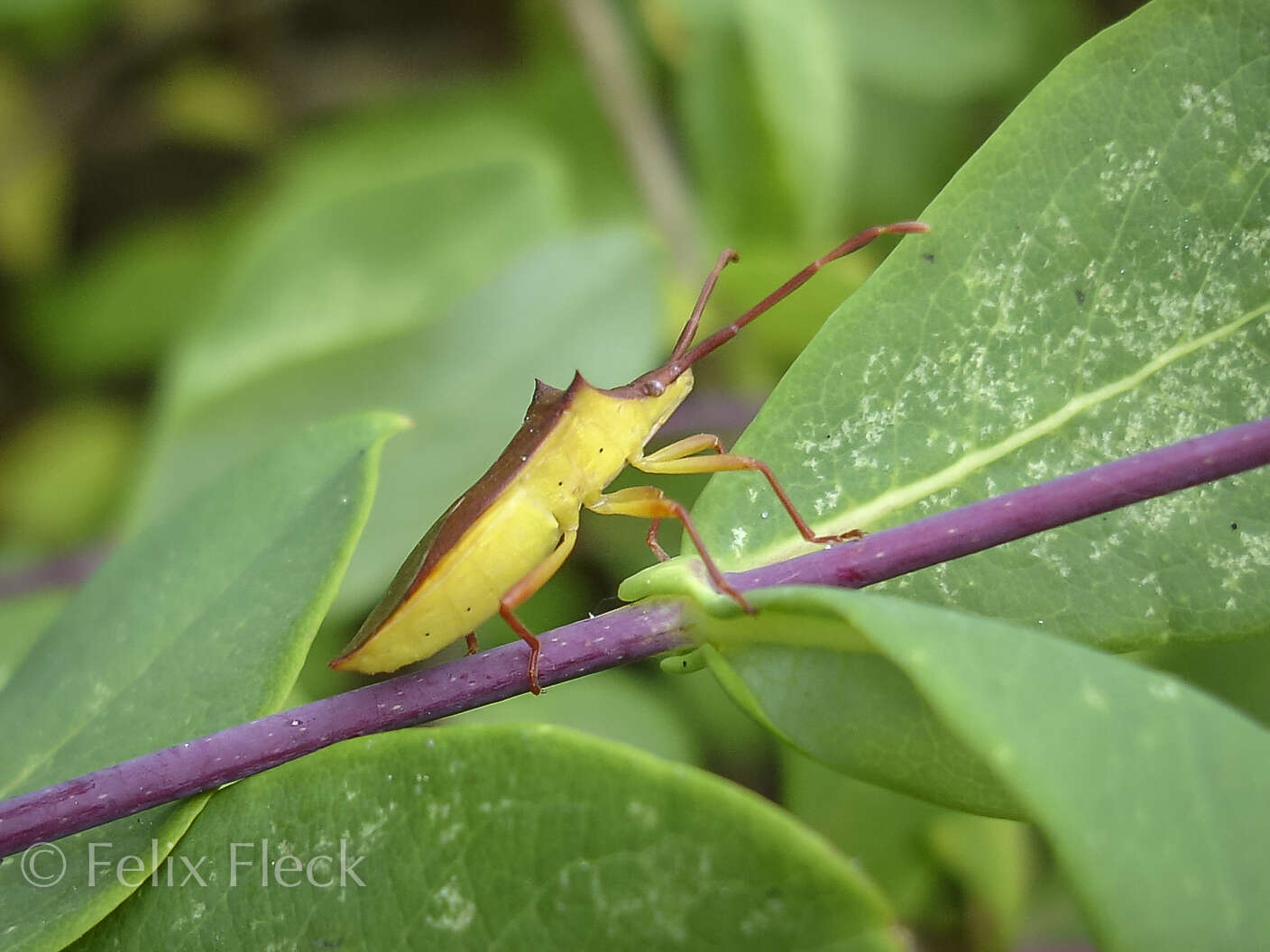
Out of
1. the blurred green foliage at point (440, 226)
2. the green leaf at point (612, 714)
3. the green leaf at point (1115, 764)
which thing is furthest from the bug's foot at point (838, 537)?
the green leaf at point (612, 714)

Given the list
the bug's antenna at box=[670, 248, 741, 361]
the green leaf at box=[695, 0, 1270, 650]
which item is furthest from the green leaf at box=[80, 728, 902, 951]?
the bug's antenna at box=[670, 248, 741, 361]

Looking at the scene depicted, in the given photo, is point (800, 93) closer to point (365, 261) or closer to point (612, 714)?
point (365, 261)

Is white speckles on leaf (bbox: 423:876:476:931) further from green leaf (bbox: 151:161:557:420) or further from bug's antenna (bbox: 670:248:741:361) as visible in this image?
green leaf (bbox: 151:161:557:420)

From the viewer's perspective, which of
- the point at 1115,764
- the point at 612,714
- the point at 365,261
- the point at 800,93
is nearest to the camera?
the point at 1115,764

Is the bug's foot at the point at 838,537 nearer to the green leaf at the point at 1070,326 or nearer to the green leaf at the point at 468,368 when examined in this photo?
the green leaf at the point at 1070,326

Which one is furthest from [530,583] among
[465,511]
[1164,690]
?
[1164,690]

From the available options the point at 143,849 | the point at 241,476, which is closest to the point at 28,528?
the point at 241,476
